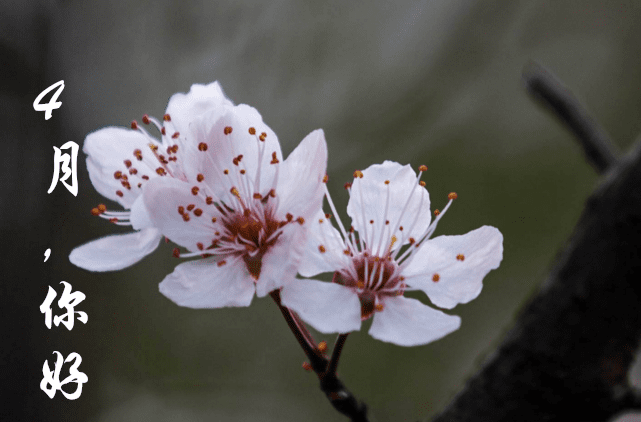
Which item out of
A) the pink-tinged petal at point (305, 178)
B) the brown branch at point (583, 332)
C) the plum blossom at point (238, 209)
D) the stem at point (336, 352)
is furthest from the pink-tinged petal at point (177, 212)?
the brown branch at point (583, 332)

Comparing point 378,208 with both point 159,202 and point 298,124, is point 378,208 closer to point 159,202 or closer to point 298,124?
point 159,202

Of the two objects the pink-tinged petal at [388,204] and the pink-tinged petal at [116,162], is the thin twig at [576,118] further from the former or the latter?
the pink-tinged petal at [116,162]

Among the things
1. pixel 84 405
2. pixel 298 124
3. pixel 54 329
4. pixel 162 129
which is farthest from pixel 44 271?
pixel 162 129

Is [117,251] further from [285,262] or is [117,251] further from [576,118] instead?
[576,118]

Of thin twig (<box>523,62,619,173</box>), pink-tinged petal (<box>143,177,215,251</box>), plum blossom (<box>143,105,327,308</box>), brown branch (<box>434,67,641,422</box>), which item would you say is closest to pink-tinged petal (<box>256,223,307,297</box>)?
plum blossom (<box>143,105,327,308</box>)

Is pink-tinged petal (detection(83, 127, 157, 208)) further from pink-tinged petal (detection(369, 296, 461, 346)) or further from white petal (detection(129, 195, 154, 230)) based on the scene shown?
pink-tinged petal (detection(369, 296, 461, 346))

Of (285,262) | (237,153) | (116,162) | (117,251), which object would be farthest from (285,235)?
(116,162)
